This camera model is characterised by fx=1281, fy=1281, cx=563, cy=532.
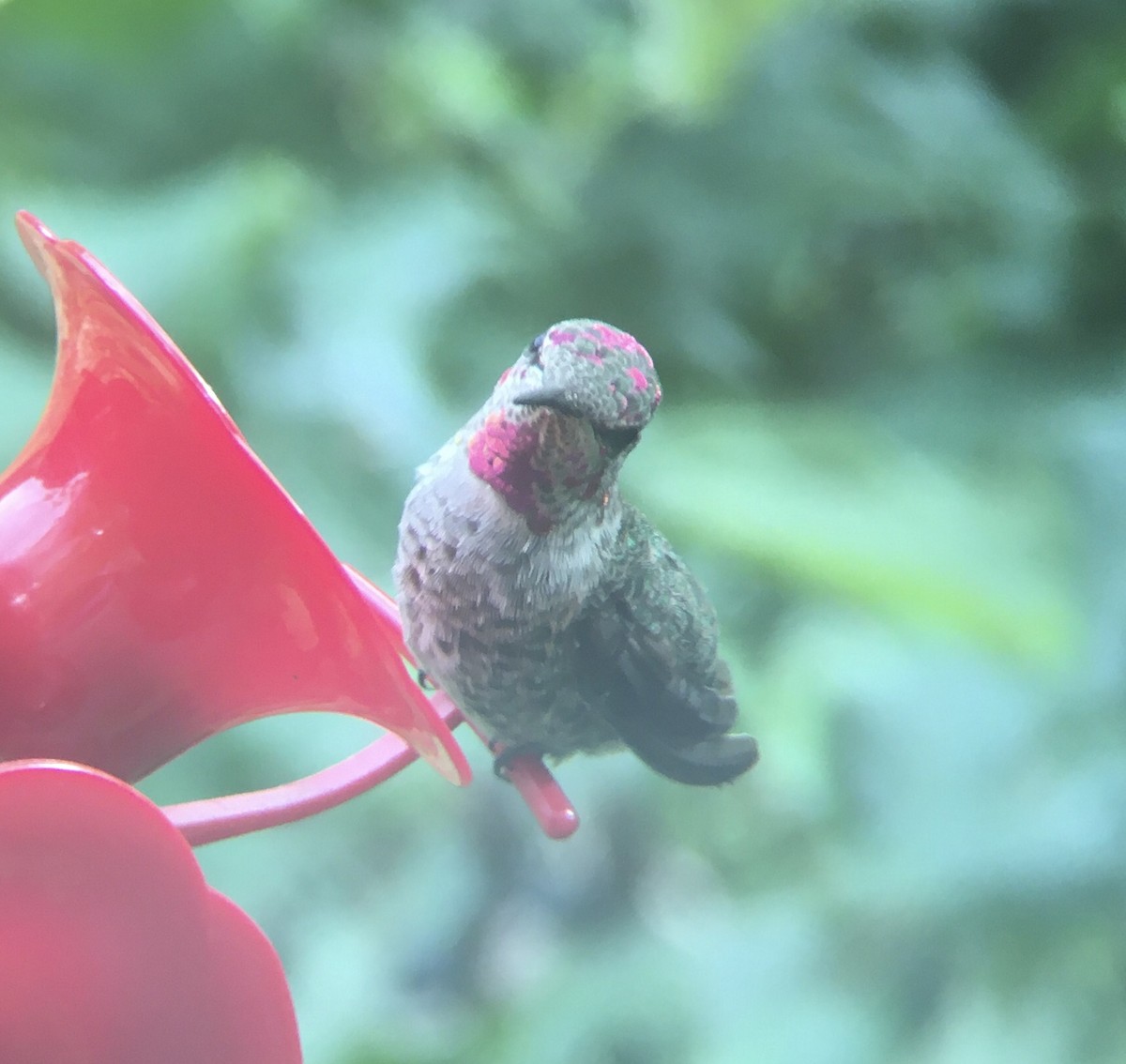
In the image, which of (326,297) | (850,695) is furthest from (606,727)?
(326,297)

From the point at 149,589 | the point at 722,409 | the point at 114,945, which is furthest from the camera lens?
the point at 722,409

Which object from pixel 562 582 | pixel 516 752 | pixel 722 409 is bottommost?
pixel 722 409

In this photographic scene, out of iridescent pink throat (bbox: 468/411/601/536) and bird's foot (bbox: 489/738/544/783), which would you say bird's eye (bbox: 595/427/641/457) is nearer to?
iridescent pink throat (bbox: 468/411/601/536)

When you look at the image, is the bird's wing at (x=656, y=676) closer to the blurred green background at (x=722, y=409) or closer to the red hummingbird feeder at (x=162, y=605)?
the red hummingbird feeder at (x=162, y=605)

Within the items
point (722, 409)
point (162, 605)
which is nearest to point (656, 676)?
point (162, 605)

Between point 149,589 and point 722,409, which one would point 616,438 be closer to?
point 149,589

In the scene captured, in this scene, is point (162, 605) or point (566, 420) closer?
point (566, 420)

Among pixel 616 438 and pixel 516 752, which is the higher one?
pixel 616 438

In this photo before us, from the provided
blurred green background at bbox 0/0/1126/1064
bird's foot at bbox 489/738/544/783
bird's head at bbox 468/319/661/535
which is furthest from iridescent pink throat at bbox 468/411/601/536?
blurred green background at bbox 0/0/1126/1064

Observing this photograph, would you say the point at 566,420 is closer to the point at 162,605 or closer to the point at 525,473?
the point at 525,473

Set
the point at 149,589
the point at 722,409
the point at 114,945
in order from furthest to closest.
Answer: the point at 722,409 → the point at 149,589 → the point at 114,945
